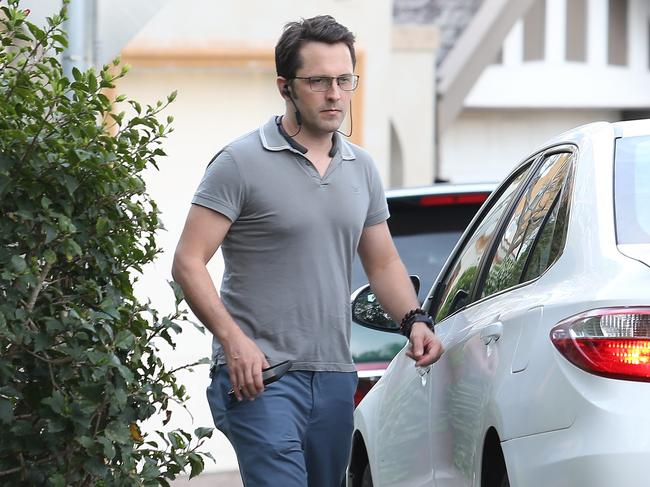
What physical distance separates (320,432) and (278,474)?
312 millimetres

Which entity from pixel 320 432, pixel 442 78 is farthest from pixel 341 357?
pixel 442 78

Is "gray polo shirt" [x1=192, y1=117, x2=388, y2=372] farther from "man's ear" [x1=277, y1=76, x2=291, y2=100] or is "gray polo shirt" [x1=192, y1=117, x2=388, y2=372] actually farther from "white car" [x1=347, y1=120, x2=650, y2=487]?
"white car" [x1=347, y1=120, x2=650, y2=487]

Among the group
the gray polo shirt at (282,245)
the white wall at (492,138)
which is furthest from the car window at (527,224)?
the white wall at (492,138)

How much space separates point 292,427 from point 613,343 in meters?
1.51

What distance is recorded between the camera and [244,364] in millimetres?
4508

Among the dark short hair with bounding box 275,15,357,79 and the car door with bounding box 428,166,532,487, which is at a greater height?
the dark short hair with bounding box 275,15,357,79

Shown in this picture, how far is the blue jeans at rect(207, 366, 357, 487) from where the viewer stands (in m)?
4.61

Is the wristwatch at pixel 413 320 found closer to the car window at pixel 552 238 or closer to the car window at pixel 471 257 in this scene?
the car window at pixel 471 257

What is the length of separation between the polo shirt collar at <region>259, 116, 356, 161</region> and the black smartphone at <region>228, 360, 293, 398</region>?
2.05 feet

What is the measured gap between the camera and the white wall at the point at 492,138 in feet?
92.7

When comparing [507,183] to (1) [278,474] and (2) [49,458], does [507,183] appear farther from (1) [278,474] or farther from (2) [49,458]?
(2) [49,458]

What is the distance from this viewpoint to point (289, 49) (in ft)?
15.9

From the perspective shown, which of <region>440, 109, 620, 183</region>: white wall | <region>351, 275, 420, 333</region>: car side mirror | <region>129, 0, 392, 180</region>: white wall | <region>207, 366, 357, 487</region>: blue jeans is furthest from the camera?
<region>440, 109, 620, 183</region>: white wall

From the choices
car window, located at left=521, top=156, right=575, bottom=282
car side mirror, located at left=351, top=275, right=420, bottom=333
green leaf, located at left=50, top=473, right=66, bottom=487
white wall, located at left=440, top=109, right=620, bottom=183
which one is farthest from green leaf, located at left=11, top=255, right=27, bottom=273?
white wall, located at left=440, top=109, right=620, bottom=183
